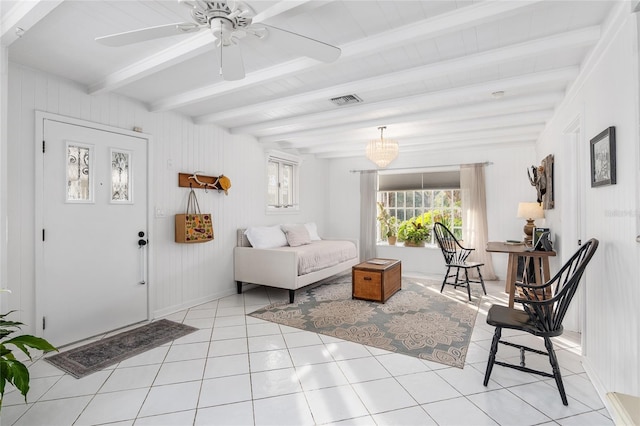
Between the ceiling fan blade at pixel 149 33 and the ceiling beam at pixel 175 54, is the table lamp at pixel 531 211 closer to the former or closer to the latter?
the ceiling beam at pixel 175 54

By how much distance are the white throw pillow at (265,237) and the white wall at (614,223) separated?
366 centimetres

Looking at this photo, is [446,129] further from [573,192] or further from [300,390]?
[300,390]

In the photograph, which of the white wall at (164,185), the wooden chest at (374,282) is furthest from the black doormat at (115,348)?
the wooden chest at (374,282)

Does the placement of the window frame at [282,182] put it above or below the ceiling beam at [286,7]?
below

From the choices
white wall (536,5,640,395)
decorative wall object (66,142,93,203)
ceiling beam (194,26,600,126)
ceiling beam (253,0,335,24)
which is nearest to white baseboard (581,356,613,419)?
white wall (536,5,640,395)

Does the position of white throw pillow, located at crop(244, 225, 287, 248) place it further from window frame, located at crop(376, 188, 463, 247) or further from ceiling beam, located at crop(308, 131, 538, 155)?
window frame, located at crop(376, 188, 463, 247)

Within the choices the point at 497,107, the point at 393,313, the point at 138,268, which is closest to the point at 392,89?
the point at 497,107

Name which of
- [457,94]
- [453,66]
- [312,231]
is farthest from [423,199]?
[453,66]

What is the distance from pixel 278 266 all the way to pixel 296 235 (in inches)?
43.4

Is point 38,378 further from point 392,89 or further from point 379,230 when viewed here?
point 379,230

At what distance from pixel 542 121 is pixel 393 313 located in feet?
9.63

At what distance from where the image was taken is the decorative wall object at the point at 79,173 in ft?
9.82

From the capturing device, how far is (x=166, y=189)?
151 inches

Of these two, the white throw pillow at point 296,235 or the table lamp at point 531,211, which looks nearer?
the table lamp at point 531,211
